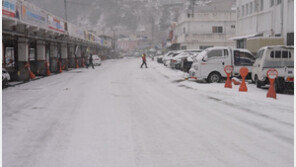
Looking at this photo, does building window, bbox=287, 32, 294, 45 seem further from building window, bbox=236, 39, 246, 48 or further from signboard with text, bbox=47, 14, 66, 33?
signboard with text, bbox=47, 14, 66, 33

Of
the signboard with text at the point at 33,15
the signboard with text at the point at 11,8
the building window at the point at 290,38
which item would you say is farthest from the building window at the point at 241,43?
the signboard with text at the point at 11,8

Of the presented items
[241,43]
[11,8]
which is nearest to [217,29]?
[241,43]

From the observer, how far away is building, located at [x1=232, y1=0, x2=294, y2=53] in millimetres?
24513

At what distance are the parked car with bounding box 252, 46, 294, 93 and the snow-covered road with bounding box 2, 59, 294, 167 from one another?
171cm

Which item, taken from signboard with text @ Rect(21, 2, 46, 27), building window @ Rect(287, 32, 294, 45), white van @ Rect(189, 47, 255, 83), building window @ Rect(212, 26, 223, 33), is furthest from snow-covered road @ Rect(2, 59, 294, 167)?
building window @ Rect(212, 26, 223, 33)

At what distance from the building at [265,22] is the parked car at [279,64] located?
8.09 meters

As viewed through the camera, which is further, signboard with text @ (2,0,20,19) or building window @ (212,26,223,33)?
building window @ (212,26,223,33)

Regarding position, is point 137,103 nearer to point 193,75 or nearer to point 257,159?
point 257,159

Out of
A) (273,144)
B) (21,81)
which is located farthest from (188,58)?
(273,144)

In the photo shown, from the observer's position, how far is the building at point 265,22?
2451cm

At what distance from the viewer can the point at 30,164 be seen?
18.4 ft

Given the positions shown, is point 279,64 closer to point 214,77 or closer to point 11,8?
point 214,77

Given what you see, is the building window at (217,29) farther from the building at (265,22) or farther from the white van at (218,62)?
the white van at (218,62)

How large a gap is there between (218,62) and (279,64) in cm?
446
